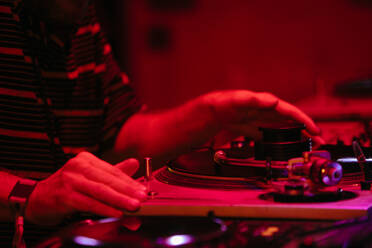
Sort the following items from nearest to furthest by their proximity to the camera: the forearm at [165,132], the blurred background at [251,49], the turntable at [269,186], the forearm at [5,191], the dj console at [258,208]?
the dj console at [258,208]
the turntable at [269,186]
the forearm at [5,191]
the forearm at [165,132]
the blurred background at [251,49]

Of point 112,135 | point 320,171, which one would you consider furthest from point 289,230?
point 112,135

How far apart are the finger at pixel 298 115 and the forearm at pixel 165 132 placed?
0.99ft

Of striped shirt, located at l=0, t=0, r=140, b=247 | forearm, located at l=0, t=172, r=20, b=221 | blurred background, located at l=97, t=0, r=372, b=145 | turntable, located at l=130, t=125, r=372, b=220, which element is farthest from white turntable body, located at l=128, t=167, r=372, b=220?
blurred background, located at l=97, t=0, r=372, b=145

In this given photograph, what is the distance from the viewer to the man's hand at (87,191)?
690 millimetres

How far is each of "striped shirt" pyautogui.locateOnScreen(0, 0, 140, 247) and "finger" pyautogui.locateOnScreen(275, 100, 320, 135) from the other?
1.98 feet

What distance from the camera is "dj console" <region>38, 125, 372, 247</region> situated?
52 cm

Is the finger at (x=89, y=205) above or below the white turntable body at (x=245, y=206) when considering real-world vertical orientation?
below

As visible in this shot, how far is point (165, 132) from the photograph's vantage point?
158 cm

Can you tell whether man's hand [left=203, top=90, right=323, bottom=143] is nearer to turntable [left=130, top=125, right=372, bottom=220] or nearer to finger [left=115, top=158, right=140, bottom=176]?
turntable [left=130, top=125, right=372, bottom=220]

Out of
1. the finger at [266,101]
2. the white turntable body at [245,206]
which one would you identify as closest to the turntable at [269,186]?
the white turntable body at [245,206]

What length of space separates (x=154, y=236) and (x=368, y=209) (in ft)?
0.88

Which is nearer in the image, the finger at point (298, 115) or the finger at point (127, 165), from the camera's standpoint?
the finger at point (127, 165)

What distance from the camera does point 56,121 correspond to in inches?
57.4

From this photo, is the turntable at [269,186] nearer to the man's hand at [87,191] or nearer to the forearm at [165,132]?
the man's hand at [87,191]
